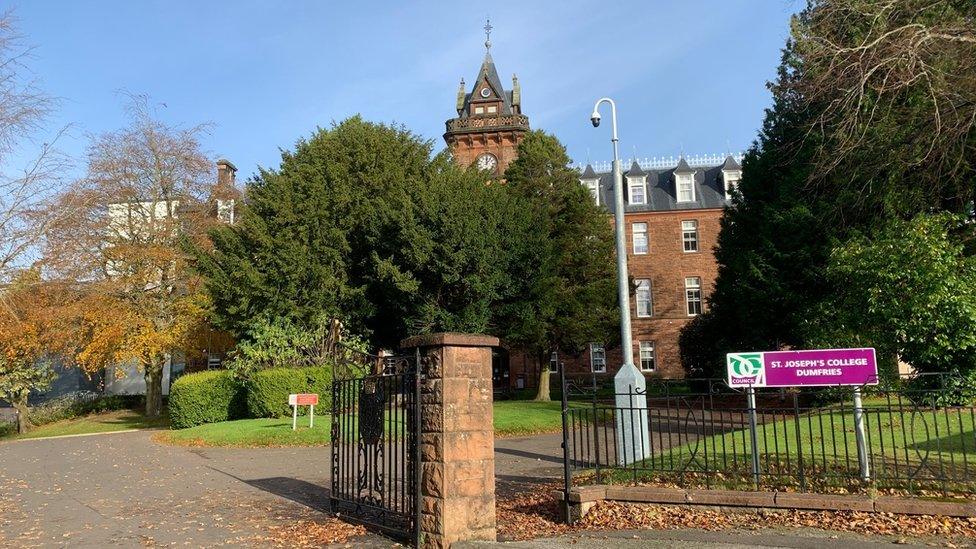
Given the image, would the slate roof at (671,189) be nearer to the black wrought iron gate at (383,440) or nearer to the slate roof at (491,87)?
the slate roof at (491,87)

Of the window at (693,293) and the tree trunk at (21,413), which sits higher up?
the window at (693,293)

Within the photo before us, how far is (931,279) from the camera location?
13.6 meters

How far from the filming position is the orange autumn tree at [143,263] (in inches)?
1115

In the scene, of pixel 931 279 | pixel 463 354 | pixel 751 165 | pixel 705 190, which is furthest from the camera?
pixel 705 190

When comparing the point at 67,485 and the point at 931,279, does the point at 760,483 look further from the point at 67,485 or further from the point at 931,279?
the point at 67,485

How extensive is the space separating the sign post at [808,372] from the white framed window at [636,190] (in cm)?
3742

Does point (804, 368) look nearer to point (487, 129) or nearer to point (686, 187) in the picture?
point (487, 129)

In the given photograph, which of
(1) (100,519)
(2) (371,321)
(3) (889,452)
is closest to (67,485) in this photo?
(1) (100,519)

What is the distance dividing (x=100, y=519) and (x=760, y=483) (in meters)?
8.14

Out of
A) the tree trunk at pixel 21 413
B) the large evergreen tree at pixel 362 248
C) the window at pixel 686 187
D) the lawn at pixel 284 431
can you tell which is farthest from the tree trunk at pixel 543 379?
the tree trunk at pixel 21 413

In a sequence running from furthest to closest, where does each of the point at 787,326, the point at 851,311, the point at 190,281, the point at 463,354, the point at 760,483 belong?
the point at 190,281, the point at 787,326, the point at 851,311, the point at 760,483, the point at 463,354

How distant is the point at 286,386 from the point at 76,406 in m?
20.6

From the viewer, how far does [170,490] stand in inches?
425

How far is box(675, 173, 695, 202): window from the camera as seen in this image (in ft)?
145
